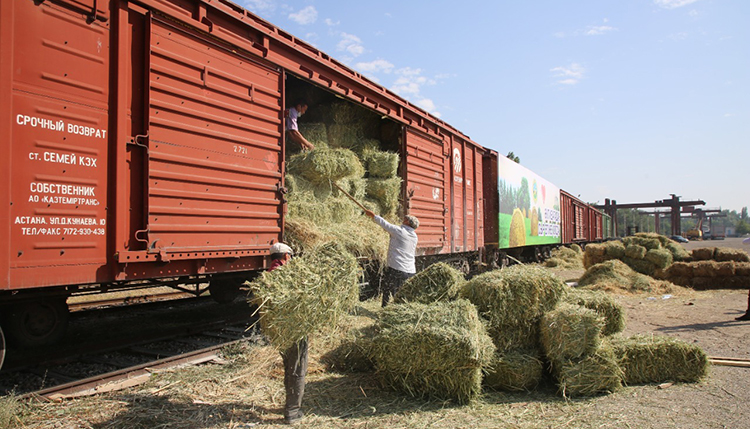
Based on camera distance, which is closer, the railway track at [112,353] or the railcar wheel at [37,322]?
the railway track at [112,353]

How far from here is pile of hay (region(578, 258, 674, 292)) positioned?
13117mm

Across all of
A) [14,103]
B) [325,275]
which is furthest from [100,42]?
[325,275]

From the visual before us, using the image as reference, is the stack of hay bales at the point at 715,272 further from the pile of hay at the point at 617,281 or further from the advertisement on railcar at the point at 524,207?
the advertisement on railcar at the point at 524,207

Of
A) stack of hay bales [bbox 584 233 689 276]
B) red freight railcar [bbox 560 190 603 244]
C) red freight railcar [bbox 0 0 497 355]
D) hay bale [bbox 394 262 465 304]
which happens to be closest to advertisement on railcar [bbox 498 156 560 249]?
stack of hay bales [bbox 584 233 689 276]

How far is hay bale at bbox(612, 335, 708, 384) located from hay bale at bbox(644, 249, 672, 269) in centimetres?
1229

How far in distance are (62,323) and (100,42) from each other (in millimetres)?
3481

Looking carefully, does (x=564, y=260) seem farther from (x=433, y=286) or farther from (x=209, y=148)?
(x=209, y=148)

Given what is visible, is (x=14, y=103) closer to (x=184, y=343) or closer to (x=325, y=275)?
(x=325, y=275)

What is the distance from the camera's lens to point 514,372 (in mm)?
4766

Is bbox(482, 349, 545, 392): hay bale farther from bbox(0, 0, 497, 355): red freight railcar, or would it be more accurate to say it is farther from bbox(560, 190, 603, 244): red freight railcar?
bbox(560, 190, 603, 244): red freight railcar

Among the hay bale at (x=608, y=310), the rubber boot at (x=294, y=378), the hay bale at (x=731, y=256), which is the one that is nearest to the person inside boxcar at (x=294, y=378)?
the rubber boot at (x=294, y=378)

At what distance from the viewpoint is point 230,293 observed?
9016 millimetres

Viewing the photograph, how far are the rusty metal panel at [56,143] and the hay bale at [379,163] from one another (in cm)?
537

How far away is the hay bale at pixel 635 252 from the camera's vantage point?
16.2 m
